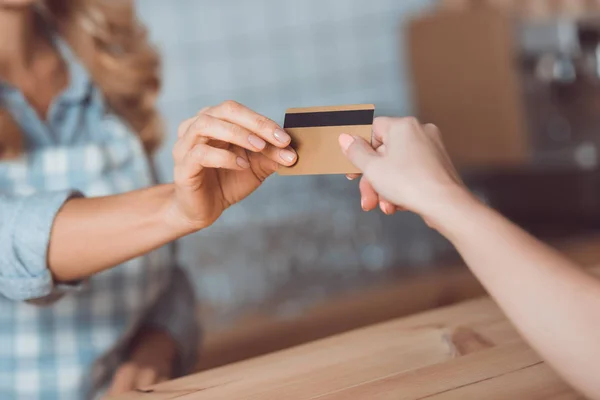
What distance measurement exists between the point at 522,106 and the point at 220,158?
7.04ft

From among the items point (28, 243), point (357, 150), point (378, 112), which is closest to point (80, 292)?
point (28, 243)

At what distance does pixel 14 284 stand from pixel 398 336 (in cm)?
44

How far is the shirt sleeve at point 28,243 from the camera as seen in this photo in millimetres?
878

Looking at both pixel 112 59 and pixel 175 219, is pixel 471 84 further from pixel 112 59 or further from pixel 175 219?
pixel 175 219

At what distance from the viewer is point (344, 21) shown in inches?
119

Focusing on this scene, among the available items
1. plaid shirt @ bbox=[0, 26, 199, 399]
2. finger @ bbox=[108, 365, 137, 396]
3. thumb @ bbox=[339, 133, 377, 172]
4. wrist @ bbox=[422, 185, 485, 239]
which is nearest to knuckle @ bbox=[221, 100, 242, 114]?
thumb @ bbox=[339, 133, 377, 172]

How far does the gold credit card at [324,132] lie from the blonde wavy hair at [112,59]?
2.22 feet

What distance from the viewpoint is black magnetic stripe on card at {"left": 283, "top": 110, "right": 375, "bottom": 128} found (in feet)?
2.49

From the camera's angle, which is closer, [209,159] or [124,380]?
[209,159]

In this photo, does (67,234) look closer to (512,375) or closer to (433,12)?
(512,375)

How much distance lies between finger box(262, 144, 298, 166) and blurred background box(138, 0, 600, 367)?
1.15m

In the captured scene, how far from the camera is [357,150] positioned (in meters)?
0.70

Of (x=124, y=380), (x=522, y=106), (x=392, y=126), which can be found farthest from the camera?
(x=522, y=106)

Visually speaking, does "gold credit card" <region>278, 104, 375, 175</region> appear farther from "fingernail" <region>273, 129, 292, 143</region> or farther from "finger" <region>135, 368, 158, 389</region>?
"finger" <region>135, 368, 158, 389</region>
